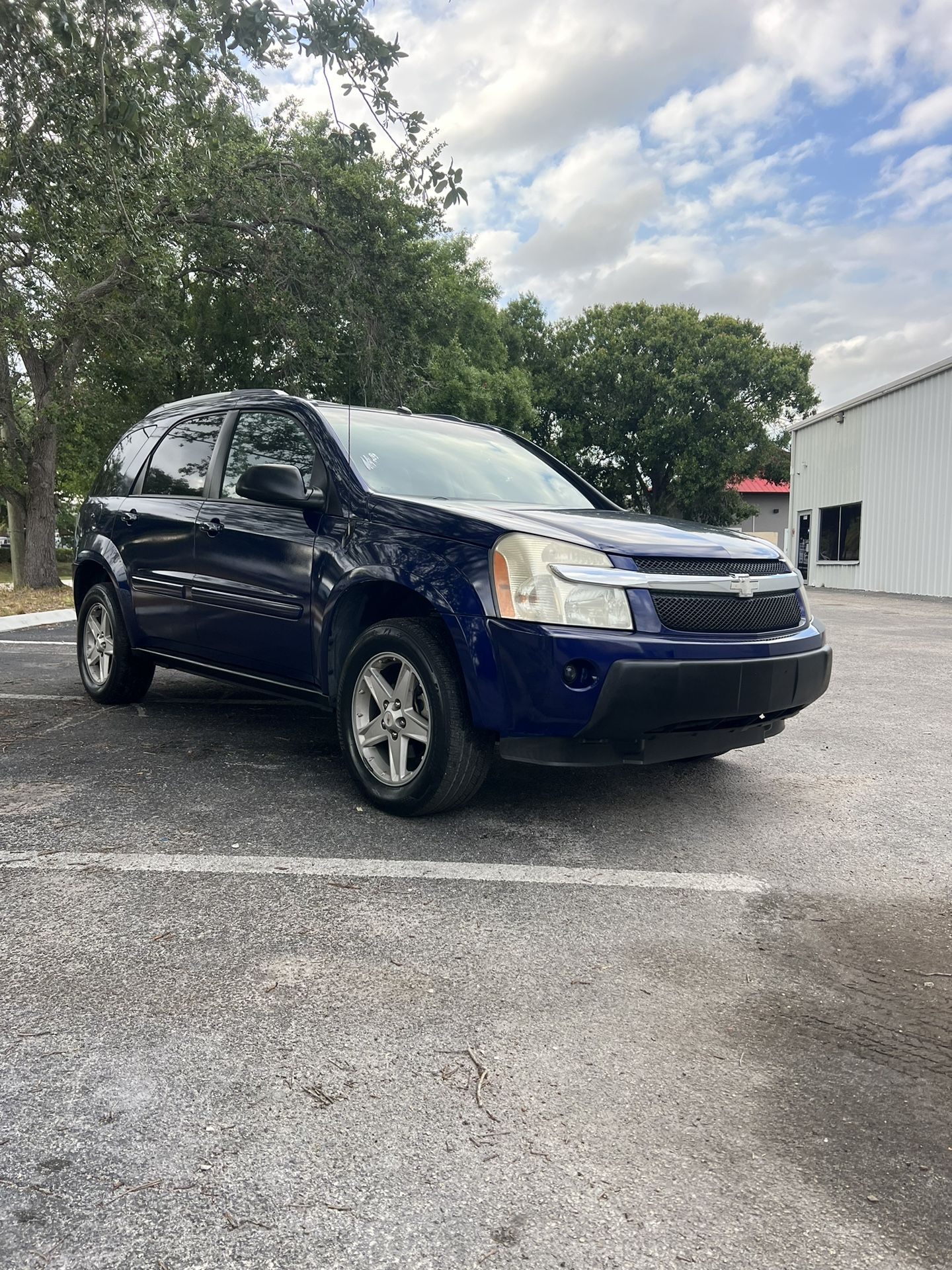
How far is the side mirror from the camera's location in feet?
15.5

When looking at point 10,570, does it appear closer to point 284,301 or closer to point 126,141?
point 284,301

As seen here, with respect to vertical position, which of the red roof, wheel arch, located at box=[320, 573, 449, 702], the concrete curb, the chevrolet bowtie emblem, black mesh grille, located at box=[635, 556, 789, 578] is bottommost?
the concrete curb

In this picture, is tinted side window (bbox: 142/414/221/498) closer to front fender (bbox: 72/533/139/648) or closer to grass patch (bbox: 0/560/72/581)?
front fender (bbox: 72/533/139/648)

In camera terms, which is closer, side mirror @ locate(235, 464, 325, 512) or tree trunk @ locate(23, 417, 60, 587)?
side mirror @ locate(235, 464, 325, 512)

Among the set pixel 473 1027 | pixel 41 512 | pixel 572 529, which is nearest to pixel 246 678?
pixel 572 529

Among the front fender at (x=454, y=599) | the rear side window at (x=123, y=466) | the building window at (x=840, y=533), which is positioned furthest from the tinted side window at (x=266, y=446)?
the building window at (x=840, y=533)

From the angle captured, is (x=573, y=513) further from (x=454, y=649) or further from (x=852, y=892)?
(x=852, y=892)

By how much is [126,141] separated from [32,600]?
11848 mm

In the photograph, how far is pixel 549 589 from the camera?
3.94 meters

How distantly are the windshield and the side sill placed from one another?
3.36 feet

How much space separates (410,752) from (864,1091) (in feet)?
7.93

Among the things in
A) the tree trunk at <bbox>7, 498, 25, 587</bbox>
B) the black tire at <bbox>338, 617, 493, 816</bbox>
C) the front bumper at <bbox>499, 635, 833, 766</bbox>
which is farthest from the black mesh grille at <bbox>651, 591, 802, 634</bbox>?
the tree trunk at <bbox>7, 498, 25, 587</bbox>

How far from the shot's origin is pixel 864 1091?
233 cm

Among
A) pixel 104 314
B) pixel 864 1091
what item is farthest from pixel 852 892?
pixel 104 314
